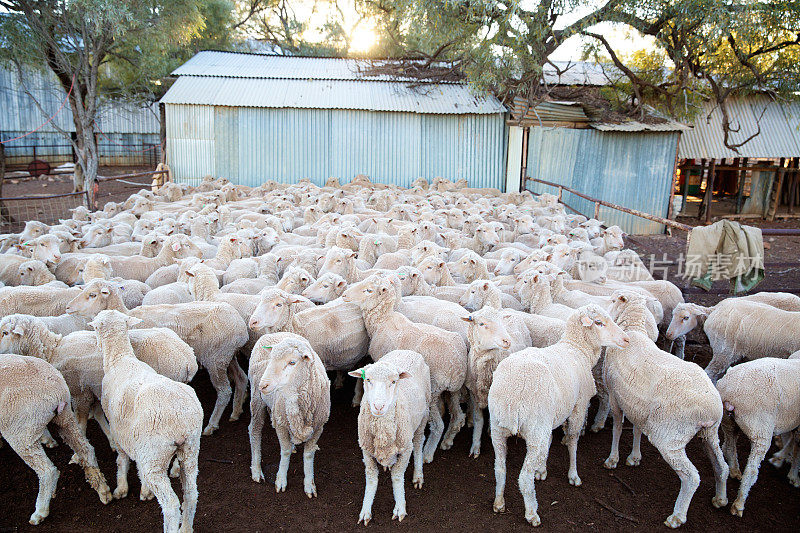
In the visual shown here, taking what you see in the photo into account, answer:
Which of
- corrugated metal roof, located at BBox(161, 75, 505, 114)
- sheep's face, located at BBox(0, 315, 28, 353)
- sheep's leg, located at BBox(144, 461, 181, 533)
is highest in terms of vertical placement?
corrugated metal roof, located at BBox(161, 75, 505, 114)

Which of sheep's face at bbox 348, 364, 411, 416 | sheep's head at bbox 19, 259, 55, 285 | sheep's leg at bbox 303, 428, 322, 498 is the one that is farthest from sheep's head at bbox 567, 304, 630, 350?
sheep's head at bbox 19, 259, 55, 285

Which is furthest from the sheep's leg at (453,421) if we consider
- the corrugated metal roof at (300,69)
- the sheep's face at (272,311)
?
the corrugated metal roof at (300,69)

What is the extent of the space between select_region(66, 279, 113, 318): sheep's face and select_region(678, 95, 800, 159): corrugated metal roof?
18.4 meters

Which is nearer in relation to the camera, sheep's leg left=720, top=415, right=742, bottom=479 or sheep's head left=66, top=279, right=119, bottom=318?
sheep's leg left=720, top=415, right=742, bottom=479

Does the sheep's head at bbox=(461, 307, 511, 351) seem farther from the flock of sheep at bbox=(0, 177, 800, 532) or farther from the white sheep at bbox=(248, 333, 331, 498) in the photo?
the white sheep at bbox=(248, 333, 331, 498)

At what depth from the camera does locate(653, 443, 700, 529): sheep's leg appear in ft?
15.1

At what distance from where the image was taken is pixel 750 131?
20.0 metres

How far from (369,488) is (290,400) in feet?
3.24

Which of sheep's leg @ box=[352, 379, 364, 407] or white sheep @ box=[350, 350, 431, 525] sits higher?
white sheep @ box=[350, 350, 431, 525]

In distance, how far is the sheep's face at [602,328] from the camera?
204 inches

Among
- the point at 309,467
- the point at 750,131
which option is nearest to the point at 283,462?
the point at 309,467

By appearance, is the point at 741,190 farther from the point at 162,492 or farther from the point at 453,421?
the point at 162,492

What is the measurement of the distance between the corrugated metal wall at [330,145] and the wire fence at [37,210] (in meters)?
3.63

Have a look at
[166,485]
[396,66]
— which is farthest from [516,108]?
[166,485]
